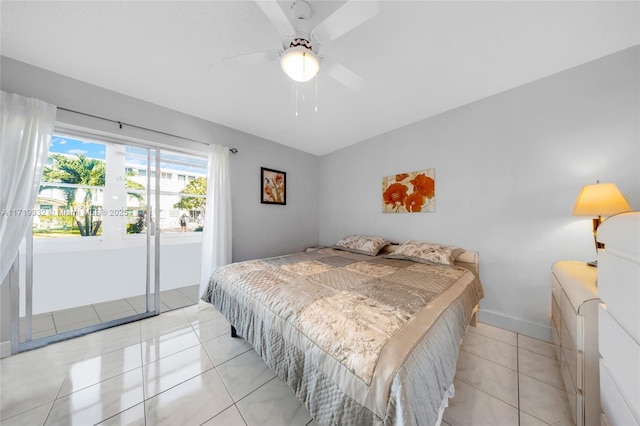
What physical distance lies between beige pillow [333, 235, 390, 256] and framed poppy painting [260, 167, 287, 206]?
1.31 meters

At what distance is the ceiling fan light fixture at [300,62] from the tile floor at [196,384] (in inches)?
81.8

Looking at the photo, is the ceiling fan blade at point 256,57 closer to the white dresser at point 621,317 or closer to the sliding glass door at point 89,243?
the white dresser at point 621,317

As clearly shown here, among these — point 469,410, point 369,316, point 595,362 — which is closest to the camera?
point 595,362

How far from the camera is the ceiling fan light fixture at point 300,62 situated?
120 centimetres

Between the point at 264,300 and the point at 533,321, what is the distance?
2559 mm

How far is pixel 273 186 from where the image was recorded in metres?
3.39

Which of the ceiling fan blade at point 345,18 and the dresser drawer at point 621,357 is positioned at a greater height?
the ceiling fan blade at point 345,18

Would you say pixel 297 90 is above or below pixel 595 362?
above

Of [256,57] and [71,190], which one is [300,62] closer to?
[256,57]

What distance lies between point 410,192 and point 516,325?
69.3 inches

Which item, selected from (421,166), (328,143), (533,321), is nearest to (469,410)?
(533,321)

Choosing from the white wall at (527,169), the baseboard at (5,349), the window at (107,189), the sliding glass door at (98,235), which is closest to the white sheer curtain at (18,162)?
the sliding glass door at (98,235)

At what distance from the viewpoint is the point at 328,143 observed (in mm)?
3533

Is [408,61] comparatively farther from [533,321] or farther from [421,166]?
[533,321]
